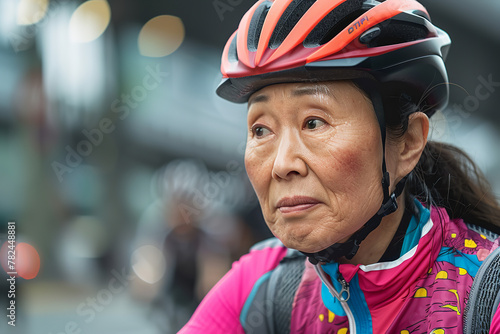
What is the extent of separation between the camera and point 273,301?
84.9 inches

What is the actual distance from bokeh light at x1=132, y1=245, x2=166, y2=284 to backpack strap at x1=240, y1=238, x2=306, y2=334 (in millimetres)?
5036

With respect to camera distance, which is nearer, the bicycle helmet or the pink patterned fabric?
the pink patterned fabric

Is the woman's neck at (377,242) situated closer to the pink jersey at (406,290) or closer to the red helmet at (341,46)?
the pink jersey at (406,290)

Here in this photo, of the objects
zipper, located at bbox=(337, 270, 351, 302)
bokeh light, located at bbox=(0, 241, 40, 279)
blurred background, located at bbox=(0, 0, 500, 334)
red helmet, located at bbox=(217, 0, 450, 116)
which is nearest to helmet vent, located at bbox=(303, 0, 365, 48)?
red helmet, located at bbox=(217, 0, 450, 116)

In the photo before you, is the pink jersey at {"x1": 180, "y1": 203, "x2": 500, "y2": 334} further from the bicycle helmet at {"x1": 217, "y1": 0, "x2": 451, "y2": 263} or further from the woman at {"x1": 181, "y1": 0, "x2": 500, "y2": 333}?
the bicycle helmet at {"x1": 217, "y1": 0, "x2": 451, "y2": 263}

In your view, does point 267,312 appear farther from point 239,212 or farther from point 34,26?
point 34,26

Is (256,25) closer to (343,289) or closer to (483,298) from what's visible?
(343,289)

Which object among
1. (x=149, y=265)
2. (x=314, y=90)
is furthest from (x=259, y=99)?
(x=149, y=265)

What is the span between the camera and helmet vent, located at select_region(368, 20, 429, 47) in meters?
1.93

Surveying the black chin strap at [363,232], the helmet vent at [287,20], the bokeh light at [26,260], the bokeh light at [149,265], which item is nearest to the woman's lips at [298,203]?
the black chin strap at [363,232]

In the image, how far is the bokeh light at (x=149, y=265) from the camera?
8012 millimetres

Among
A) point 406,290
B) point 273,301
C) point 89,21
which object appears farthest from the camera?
point 89,21

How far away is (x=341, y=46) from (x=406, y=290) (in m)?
0.97

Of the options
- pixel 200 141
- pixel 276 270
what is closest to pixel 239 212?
pixel 200 141
